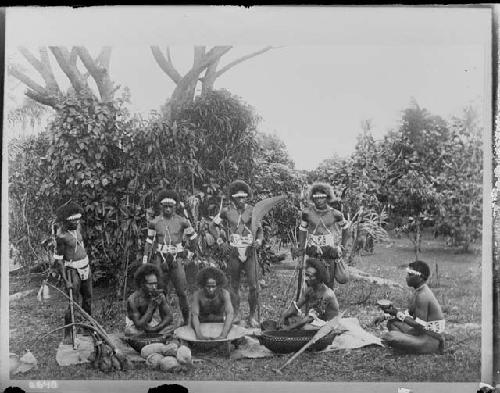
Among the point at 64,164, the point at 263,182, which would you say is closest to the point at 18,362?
the point at 64,164

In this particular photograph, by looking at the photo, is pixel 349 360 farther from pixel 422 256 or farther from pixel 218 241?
pixel 218 241

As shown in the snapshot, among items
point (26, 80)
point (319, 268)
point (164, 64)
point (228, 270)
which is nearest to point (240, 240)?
point (228, 270)

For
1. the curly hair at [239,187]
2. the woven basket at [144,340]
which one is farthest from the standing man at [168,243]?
the curly hair at [239,187]

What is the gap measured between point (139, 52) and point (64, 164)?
1086mm

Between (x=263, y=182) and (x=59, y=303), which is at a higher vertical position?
(x=263, y=182)

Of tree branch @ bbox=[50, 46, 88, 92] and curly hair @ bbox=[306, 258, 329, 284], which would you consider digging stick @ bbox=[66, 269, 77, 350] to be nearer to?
tree branch @ bbox=[50, 46, 88, 92]

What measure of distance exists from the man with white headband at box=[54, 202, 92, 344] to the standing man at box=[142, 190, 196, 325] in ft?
1.62

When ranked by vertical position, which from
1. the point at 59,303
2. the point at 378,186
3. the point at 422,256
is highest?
the point at 378,186

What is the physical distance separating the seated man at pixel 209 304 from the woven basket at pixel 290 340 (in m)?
0.32

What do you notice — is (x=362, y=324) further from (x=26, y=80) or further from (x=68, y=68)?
(x=26, y=80)

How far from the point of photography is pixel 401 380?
5.32 m

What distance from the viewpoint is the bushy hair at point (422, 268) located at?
17.7 feet

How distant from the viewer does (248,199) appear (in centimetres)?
544

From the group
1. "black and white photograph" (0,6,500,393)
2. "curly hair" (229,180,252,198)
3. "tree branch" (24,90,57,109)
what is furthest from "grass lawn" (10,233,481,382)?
"tree branch" (24,90,57,109)
